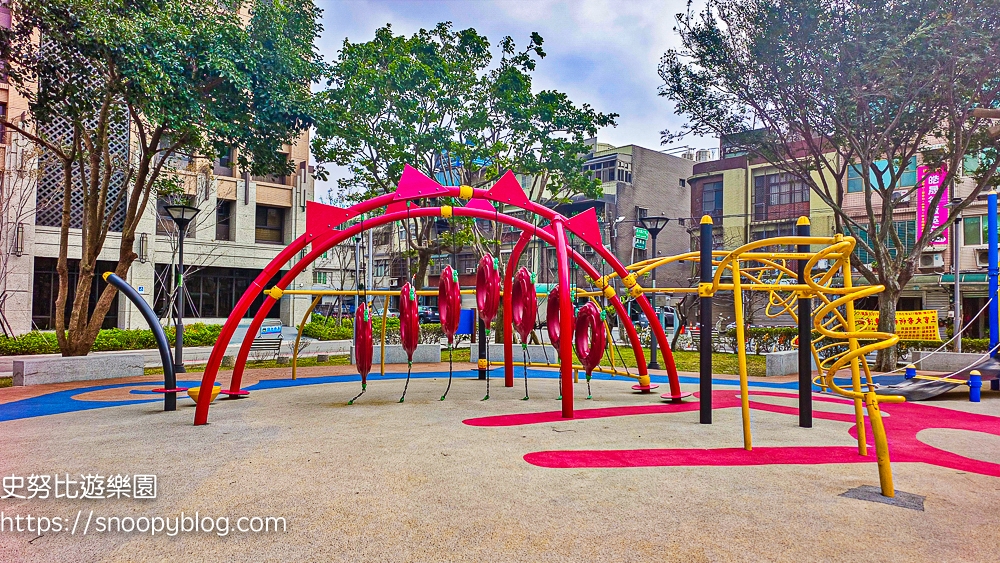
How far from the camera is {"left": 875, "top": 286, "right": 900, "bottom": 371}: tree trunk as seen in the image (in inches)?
582

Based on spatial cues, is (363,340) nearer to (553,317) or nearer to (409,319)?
(409,319)

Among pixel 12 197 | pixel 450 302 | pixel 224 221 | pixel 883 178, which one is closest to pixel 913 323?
pixel 883 178

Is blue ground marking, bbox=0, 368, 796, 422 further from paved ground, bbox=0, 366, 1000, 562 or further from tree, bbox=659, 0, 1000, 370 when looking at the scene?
tree, bbox=659, 0, 1000, 370

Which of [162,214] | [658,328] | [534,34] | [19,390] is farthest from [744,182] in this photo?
[19,390]

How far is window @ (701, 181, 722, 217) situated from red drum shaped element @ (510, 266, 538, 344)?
29.4 meters

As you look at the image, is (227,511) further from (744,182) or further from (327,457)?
(744,182)

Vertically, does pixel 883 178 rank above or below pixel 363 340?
above

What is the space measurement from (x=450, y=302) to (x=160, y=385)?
22.1 feet

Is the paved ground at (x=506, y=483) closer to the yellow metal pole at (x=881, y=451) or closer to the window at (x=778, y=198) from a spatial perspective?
the yellow metal pole at (x=881, y=451)

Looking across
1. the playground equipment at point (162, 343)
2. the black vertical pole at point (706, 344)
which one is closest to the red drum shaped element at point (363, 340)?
the playground equipment at point (162, 343)

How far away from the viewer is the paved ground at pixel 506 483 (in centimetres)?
346

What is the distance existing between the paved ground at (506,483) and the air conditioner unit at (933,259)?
23.1 metres

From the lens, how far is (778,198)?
33469mm

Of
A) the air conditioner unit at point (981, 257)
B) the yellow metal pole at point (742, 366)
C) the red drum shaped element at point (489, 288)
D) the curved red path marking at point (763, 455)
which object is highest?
the air conditioner unit at point (981, 257)
